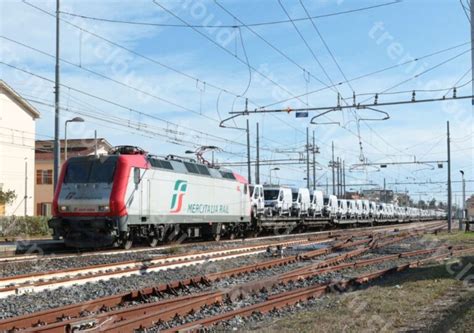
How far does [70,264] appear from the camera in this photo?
53.6ft

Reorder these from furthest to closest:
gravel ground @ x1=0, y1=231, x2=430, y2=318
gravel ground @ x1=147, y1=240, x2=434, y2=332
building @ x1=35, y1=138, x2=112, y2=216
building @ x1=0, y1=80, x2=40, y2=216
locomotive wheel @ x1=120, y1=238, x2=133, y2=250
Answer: building @ x1=35, y1=138, x2=112, y2=216
building @ x1=0, y1=80, x2=40, y2=216
locomotive wheel @ x1=120, y1=238, x2=133, y2=250
gravel ground @ x1=0, y1=231, x2=430, y2=318
gravel ground @ x1=147, y1=240, x2=434, y2=332

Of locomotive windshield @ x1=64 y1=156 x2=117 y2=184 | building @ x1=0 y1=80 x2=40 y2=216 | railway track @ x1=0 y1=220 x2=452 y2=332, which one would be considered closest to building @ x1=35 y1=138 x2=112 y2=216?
building @ x1=0 y1=80 x2=40 y2=216

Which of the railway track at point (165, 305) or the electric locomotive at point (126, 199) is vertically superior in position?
the electric locomotive at point (126, 199)

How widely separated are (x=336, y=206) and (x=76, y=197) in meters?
35.5

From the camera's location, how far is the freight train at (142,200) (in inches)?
786

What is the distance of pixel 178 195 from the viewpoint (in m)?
23.8

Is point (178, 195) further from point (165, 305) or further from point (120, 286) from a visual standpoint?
point (165, 305)

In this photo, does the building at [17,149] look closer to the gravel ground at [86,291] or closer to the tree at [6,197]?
the tree at [6,197]

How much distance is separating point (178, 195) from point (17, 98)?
96.7 feet

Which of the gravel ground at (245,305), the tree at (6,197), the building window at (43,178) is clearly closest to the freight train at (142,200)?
the gravel ground at (245,305)

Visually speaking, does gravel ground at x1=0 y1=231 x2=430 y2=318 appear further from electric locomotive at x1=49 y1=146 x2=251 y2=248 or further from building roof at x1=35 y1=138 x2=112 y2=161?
building roof at x1=35 y1=138 x2=112 y2=161

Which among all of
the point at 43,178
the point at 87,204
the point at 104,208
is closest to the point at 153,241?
the point at 104,208

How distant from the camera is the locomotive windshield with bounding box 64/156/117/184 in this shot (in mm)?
20500

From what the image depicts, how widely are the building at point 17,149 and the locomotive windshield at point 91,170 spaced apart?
26355 millimetres
